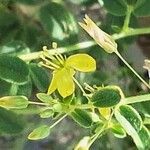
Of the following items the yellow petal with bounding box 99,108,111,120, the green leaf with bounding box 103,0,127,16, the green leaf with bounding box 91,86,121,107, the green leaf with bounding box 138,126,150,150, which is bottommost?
the green leaf with bounding box 138,126,150,150

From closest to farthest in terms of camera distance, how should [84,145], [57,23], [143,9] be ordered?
[84,145]
[143,9]
[57,23]

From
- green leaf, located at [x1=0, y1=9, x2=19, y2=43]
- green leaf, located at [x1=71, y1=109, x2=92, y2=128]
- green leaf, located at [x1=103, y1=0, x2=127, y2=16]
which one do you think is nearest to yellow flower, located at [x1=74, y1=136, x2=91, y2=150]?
green leaf, located at [x1=71, y1=109, x2=92, y2=128]

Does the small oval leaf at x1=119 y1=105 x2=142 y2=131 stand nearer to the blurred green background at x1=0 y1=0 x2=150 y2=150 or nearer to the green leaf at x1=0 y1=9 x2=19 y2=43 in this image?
the blurred green background at x1=0 y1=0 x2=150 y2=150

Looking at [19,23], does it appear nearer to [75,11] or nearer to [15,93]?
[75,11]

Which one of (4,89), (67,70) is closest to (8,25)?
(4,89)

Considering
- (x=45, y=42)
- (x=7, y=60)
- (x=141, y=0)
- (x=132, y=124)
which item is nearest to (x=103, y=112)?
(x=132, y=124)

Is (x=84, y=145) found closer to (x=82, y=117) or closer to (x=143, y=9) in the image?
(x=82, y=117)
